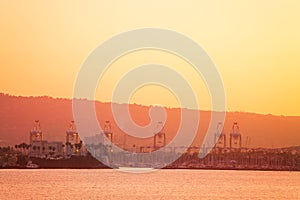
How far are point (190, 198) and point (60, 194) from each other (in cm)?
1394

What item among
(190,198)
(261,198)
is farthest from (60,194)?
(261,198)

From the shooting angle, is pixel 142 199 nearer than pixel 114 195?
Yes

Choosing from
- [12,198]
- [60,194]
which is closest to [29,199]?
[12,198]

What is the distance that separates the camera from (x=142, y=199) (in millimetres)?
89000

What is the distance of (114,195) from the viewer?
95.4m

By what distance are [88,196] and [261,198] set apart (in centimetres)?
1726

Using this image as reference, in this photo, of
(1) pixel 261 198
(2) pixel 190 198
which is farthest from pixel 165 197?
(1) pixel 261 198

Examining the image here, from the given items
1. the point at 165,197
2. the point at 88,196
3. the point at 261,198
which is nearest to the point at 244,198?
the point at 261,198

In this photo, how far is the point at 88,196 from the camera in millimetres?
91500

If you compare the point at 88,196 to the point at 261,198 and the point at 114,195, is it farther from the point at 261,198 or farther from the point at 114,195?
the point at 261,198

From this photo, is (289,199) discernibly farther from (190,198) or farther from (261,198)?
(190,198)

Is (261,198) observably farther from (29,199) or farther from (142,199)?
(29,199)

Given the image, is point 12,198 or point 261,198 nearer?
point 12,198

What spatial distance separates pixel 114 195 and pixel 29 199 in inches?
465
